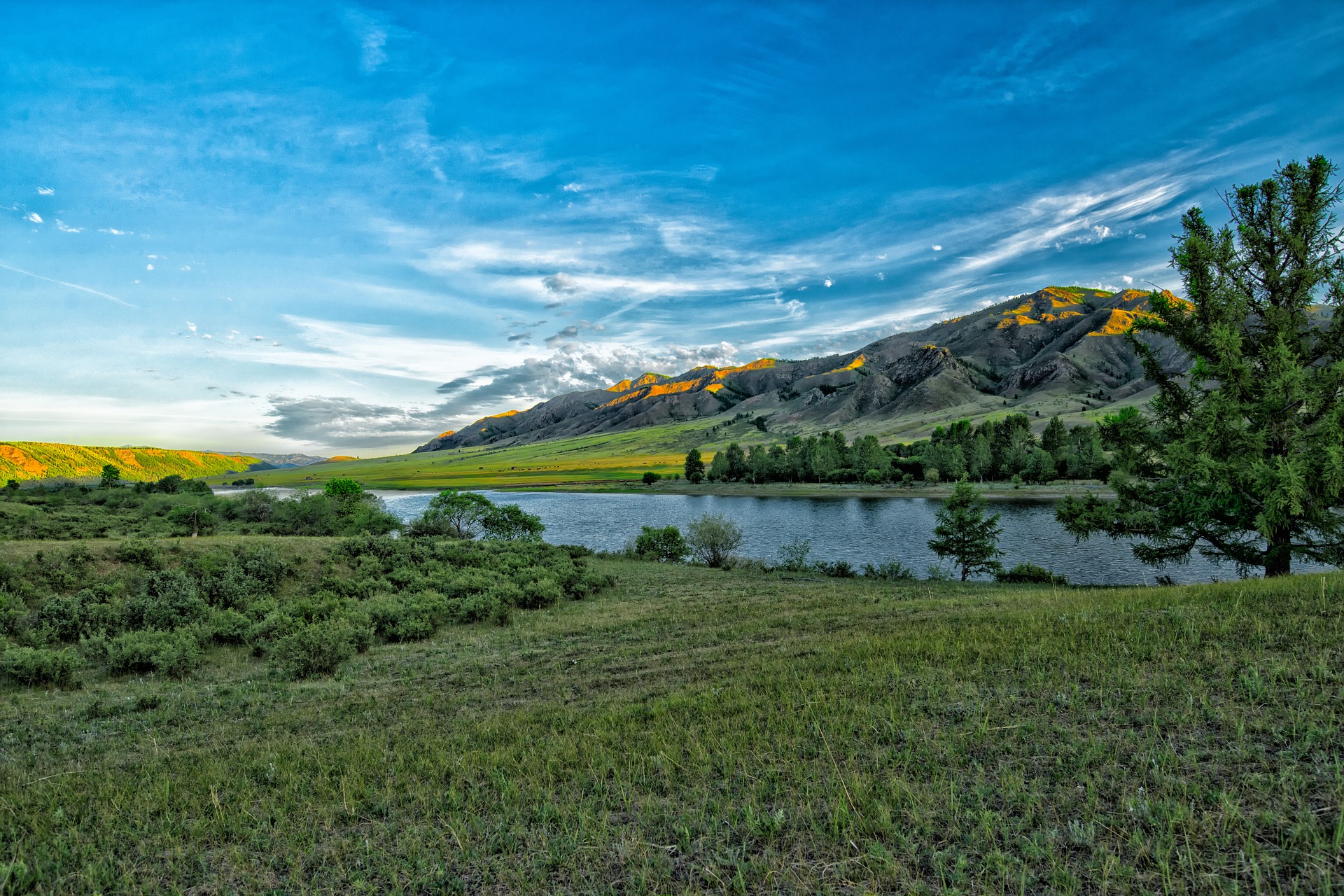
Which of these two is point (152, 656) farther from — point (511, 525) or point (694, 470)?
point (694, 470)

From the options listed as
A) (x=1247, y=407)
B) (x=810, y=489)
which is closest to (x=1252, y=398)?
(x=1247, y=407)

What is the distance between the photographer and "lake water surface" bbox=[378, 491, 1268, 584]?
144 feet

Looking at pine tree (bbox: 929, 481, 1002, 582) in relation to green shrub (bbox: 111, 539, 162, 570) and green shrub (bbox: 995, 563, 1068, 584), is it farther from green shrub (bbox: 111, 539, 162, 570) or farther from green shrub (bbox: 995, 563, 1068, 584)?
green shrub (bbox: 111, 539, 162, 570)

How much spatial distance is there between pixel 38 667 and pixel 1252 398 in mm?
36614

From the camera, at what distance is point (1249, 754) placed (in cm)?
480

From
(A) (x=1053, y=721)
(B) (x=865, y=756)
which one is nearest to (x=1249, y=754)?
(A) (x=1053, y=721)

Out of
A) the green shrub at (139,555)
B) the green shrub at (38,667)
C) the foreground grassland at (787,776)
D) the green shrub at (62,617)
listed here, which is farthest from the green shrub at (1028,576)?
the green shrub at (139,555)

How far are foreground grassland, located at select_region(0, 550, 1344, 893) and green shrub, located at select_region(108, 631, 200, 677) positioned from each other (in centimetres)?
325

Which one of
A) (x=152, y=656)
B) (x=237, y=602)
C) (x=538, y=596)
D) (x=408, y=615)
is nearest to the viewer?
(x=152, y=656)

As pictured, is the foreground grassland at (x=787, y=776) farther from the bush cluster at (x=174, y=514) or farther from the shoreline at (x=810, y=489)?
the shoreline at (x=810, y=489)

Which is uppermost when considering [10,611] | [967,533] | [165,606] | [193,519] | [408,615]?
[193,519]

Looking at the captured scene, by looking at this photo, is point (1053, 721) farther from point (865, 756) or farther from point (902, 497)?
point (902, 497)

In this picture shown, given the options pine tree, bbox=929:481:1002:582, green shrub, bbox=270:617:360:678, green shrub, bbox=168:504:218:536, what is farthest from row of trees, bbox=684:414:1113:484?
green shrub, bbox=270:617:360:678

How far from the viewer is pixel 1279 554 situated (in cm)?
1870
